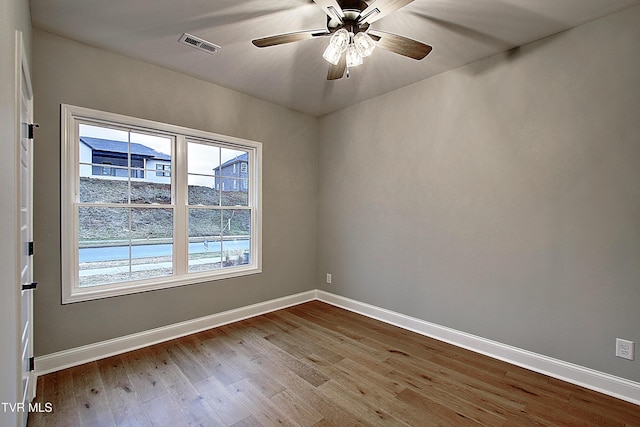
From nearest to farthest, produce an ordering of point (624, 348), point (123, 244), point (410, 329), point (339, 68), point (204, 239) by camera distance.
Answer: point (624, 348) → point (339, 68) → point (123, 244) → point (410, 329) → point (204, 239)

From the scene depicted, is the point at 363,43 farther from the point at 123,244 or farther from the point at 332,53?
the point at 123,244

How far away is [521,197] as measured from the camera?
101 inches

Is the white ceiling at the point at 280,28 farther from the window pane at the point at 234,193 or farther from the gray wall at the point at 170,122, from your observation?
the window pane at the point at 234,193

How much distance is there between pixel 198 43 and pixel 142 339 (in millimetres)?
2793

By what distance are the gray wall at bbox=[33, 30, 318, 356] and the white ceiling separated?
0.20 metres

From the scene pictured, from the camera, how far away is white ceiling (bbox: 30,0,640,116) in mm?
2084

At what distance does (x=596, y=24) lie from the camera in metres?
2.21

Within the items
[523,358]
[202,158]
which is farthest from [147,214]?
[523,358]

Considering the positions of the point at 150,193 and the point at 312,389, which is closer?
the point at 312,389

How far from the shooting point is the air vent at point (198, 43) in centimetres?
246

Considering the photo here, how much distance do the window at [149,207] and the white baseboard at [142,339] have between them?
0.43m

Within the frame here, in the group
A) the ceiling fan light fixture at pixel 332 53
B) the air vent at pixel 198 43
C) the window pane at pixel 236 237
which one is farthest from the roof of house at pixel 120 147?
the ceiling fan light fixture at pixel 332 53

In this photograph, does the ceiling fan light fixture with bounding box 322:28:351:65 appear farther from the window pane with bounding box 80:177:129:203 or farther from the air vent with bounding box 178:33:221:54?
the window pane with bounding box 80:177:129:203

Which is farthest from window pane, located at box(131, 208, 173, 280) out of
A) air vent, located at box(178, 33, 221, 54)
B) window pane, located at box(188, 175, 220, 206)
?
air vent, located at box(178, 33, 221, 54)
